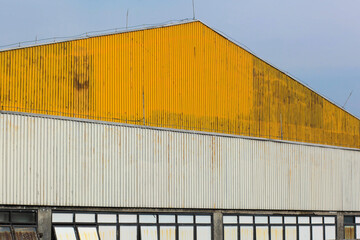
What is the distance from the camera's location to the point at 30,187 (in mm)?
33875

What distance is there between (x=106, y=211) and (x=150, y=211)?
323 cm

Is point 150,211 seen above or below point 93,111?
below

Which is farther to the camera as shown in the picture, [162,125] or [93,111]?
[162,125]

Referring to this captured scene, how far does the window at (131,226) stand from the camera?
3509 centimetres

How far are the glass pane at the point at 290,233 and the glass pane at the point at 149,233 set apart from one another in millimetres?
11965

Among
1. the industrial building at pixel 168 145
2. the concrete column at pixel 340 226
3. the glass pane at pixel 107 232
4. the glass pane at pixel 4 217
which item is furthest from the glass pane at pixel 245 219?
the glass pane at pixel 4 217

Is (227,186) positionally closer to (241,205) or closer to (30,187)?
(241,205)

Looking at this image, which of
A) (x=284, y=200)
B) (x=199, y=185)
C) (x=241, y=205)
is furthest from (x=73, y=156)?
(x=284, y=200)

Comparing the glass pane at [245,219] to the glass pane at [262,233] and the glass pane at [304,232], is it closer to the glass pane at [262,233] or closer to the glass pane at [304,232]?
the glass pane at [262,233]

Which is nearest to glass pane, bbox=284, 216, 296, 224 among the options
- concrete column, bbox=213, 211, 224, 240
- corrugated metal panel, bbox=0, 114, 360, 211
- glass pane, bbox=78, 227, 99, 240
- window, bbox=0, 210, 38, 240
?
corrugated metal panel, bbox=0, 114, 360, 211

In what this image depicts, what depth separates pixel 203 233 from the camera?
41312 millimetres

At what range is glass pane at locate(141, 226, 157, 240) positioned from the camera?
38.2m

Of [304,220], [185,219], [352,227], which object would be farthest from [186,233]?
[352,227]

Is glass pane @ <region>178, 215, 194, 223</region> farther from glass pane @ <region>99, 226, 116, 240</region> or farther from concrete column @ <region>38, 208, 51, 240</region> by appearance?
concrete column @ <region>38, 208, 51, 240</region>
